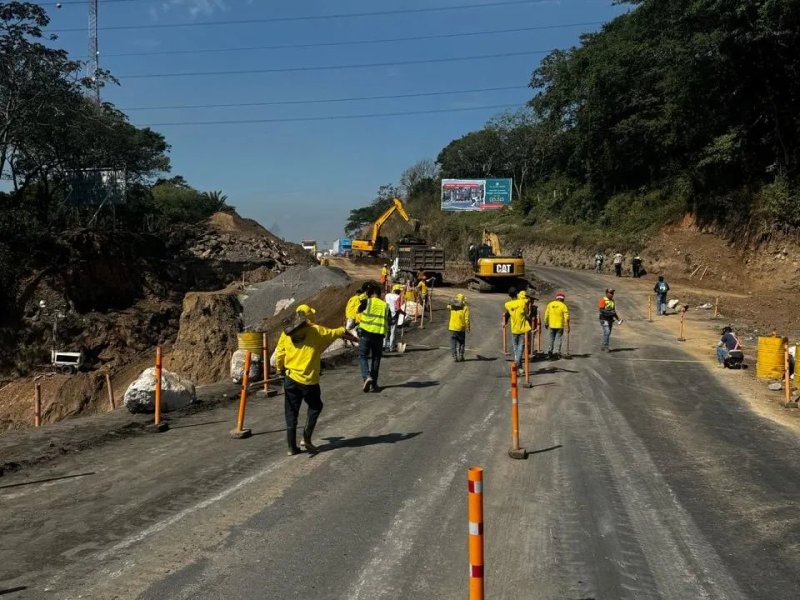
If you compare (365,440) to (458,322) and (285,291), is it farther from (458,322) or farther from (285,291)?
(285,291)

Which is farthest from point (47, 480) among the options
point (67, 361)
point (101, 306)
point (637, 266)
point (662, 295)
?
point (637, 266)

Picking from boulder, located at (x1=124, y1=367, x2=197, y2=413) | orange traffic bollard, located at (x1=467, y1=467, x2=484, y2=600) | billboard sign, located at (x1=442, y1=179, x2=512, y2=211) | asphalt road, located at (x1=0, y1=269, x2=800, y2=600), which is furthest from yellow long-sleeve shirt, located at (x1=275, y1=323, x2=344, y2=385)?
billboard sign, located at (x1=442, y1=179, x2=512, y2=211)

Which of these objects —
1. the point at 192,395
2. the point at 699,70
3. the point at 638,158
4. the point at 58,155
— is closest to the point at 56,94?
the point at 58,155

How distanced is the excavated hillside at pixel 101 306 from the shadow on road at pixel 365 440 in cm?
1489

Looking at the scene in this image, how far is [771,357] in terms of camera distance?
47.1ft

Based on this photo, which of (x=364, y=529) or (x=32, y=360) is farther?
(x=32, y=360)

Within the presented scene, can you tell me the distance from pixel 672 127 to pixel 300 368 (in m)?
40.8

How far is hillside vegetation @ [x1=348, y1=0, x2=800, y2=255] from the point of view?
33156 mm

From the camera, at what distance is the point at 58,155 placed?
41188mm

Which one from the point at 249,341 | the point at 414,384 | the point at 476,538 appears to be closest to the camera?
the point at 476,538

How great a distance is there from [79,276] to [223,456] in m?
30.9

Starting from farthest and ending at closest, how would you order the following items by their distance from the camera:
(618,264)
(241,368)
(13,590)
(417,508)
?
(618,264) → (241,368) → (417,508) → (13,590)

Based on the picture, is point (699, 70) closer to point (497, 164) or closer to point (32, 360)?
point (32, 360)

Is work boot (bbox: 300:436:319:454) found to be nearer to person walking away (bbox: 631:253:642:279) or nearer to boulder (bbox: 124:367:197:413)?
boulder (bbox: 124:367:197:413)
